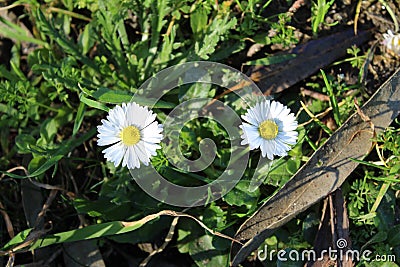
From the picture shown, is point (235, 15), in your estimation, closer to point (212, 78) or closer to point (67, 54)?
point (212, 78)

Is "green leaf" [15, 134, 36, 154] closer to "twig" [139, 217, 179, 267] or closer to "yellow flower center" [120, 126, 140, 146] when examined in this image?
"yellow flower center" [120, 126, 140, 146]

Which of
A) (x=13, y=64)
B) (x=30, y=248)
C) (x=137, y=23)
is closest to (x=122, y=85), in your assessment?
(x=137, y=23)

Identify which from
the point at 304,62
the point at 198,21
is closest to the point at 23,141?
the point at 198,21

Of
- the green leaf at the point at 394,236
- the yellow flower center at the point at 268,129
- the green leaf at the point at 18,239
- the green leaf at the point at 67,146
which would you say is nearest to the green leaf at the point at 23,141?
the green leaf at the point at 67,146

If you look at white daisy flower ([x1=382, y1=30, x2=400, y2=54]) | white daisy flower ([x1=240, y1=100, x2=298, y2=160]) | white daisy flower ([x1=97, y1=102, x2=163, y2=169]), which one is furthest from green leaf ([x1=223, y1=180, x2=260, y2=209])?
white daisy flower ([x1=382, y1=30, x2=400, y2=54])

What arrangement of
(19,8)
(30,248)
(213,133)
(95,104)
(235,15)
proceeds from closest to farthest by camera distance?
(95,104), (30,248), (213,133), (235,15), (19,8)

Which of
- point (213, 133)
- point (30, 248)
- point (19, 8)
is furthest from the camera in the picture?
point (19, 8)

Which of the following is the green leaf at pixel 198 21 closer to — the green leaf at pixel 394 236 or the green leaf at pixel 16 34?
the green leaf at pixel 16 34
